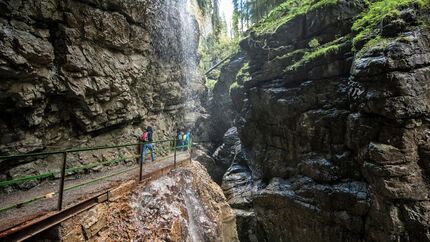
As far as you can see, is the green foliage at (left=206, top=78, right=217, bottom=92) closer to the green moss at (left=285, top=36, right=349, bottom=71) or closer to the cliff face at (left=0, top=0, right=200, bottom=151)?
the green moss at (left=285, top=36, right=349, bottom=71)

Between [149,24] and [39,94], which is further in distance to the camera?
[149,24]

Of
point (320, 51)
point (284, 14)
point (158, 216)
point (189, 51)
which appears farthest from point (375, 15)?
point (158, 216)

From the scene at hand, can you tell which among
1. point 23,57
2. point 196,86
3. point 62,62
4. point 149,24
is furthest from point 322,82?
point 23,57

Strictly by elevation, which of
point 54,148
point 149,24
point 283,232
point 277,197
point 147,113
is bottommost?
point 283,232

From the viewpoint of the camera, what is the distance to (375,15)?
1578 cm

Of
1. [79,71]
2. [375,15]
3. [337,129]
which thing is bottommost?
[337,129]

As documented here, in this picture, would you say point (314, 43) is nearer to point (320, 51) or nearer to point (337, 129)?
point (320, 51)

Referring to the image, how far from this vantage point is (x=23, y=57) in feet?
25.9

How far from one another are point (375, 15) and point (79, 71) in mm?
18726

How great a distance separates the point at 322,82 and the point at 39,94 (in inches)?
685

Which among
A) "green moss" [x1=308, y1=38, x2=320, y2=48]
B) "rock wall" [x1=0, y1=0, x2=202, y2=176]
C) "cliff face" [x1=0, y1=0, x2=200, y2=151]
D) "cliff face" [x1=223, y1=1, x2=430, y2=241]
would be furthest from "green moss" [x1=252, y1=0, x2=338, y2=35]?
"cliff face" [x1=0, y1=0, x2=200, y2=151]

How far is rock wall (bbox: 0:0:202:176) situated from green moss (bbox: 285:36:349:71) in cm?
1077

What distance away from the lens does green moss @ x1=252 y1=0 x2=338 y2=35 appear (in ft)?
66.1

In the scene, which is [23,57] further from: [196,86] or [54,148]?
[196,86]
